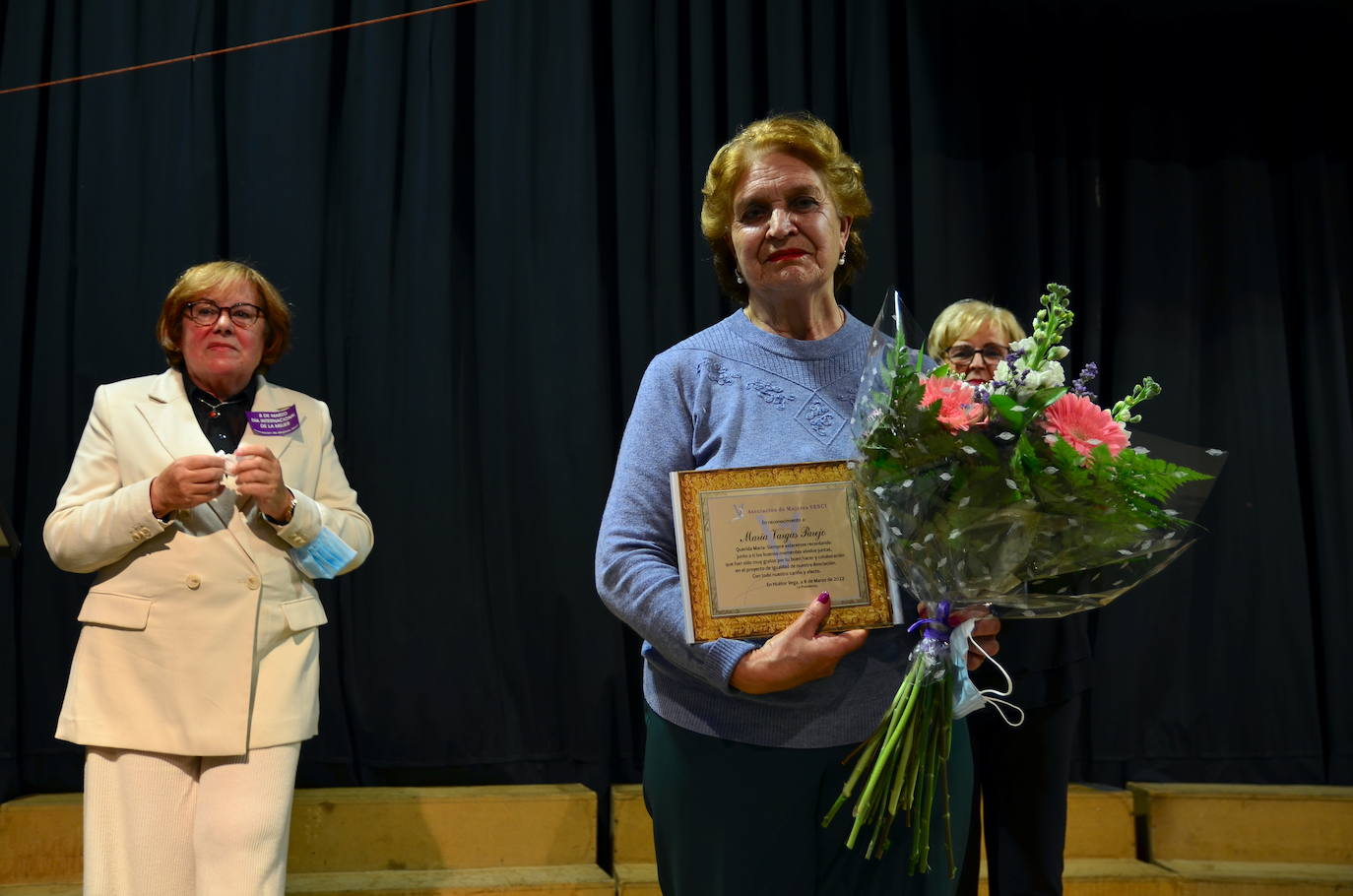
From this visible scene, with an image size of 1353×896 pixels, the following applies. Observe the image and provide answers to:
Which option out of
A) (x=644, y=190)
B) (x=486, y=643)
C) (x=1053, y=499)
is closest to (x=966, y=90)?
(x=644, y=190)

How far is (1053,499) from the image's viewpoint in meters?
1.22

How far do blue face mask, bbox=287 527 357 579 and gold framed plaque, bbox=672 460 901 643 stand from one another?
1186 millimetres

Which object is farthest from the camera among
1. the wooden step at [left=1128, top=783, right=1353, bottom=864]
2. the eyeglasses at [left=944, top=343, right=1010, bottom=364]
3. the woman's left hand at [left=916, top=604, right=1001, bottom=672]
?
the wooden step at [left=1128, top=783, right=1353, bottom=864]

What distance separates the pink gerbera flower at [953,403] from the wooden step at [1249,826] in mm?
2530

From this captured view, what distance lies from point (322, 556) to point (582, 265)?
1.50 meters

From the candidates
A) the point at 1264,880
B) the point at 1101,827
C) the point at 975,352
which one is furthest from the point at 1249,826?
the point at 975,352

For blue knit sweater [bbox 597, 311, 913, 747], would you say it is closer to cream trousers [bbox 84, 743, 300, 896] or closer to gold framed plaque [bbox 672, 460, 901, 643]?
gold framed plaque [bbox 672, 460, 901, 643]

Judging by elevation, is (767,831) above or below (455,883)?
above

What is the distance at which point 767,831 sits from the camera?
4.54 ft

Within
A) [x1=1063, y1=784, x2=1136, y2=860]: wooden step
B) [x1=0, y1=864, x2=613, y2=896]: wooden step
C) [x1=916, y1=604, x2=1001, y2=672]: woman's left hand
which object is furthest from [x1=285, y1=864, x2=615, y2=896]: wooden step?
[x1=916, y1=604, x2=1001, y2=672]: woman's left hand

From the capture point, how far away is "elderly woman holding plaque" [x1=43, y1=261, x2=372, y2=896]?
2.12 m

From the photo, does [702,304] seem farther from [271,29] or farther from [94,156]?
[94,156]

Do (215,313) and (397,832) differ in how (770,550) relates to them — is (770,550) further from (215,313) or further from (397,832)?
(397,832)

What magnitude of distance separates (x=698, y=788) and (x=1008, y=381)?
1.97 feet
